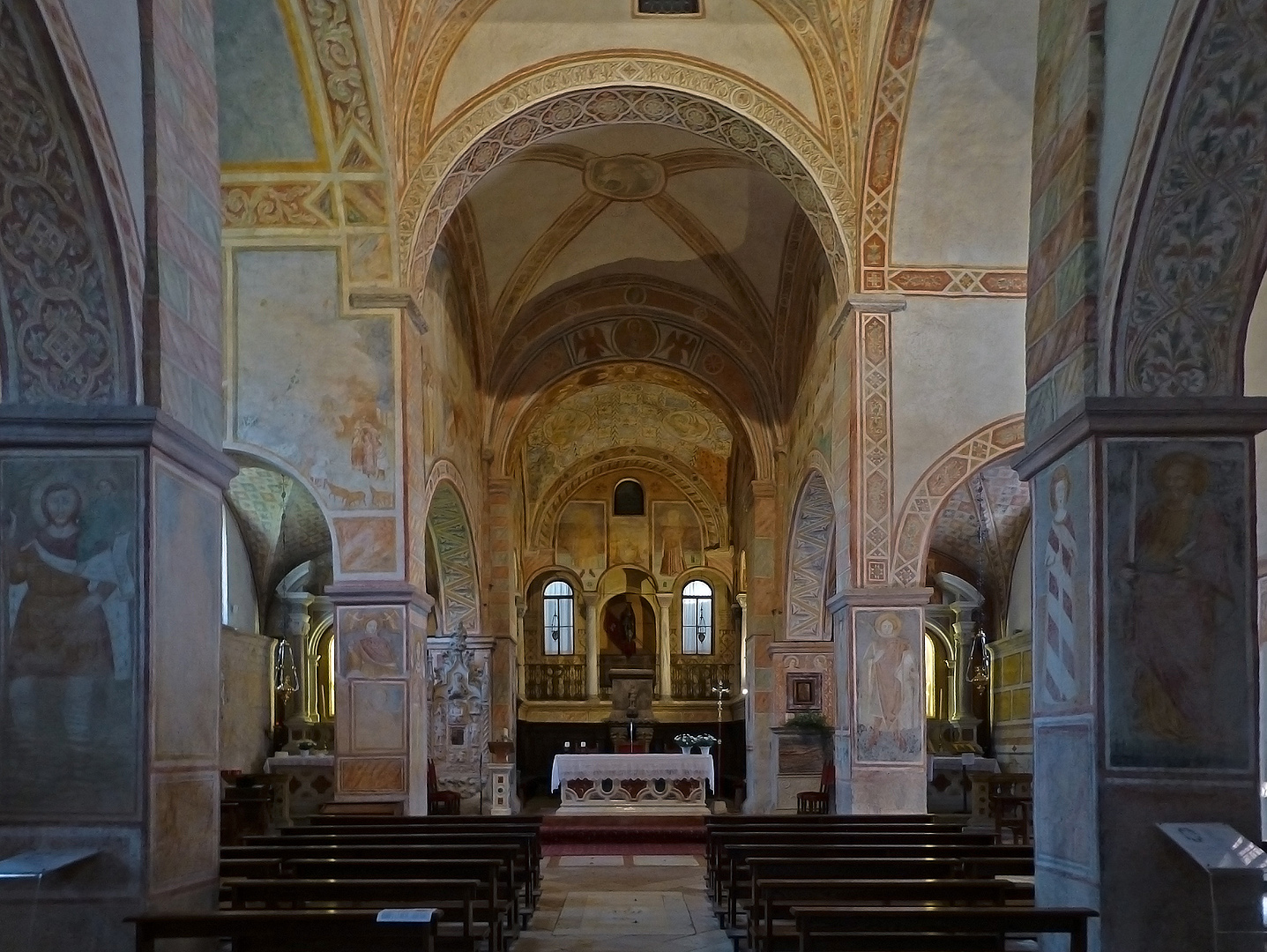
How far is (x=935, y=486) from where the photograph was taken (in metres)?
15.2

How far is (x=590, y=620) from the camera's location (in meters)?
34.0

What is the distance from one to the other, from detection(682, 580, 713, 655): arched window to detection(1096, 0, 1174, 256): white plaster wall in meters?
27.8

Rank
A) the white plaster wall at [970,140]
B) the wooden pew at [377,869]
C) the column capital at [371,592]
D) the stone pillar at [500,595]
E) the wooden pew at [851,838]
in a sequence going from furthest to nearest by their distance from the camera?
the stone pillar at [500,595] → the column capital at [371,592] → the white plaster wall at [970,140] → the wooden pew at [851,838] → the wooden pew at [377,869]

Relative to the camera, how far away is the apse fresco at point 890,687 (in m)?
14.8

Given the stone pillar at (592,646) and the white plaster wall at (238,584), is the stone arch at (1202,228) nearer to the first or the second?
the white plaster wall at (238,584)

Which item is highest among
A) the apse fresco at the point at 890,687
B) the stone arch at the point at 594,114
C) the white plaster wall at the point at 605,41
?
the white plaster wall at the point at 605,41

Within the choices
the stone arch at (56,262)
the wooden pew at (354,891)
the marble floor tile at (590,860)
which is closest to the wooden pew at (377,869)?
the wooden pew at (354,891)

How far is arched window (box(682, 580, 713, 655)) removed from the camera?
3444 centimetres

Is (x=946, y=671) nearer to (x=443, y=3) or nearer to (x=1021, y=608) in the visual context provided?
(x=1021, y=608)

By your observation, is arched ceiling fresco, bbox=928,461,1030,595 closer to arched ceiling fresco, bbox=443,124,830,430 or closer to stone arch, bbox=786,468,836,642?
stone arch, bbox=786,468,836,642

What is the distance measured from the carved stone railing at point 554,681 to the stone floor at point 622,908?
56.1ft

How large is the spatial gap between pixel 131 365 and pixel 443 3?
927cm

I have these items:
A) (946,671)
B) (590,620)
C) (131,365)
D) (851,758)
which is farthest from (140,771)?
(590,620)

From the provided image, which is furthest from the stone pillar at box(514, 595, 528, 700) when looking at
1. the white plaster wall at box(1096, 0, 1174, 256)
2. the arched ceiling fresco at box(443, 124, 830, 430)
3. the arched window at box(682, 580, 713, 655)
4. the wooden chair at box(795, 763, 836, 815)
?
the white plaster wall at box(1096, 0, 1174, 256)
